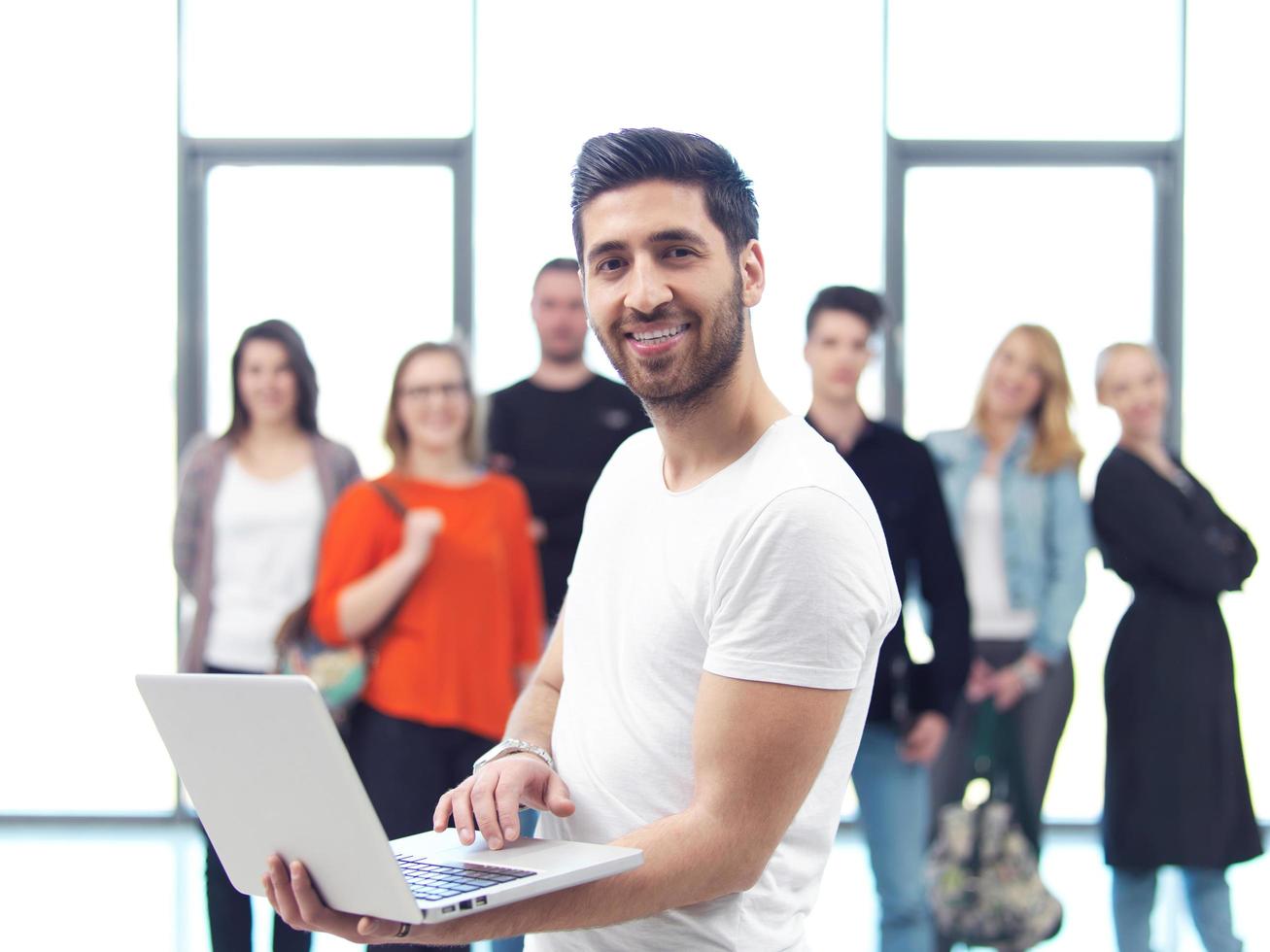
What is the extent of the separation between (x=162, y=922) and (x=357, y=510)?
152 centimetres

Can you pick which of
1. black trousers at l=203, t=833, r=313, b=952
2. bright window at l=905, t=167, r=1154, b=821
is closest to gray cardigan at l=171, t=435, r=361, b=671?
black trousers at l=203, t=833, r=313, b=952

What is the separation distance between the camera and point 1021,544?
10.7 feet

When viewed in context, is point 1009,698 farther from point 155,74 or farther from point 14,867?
point 155,74

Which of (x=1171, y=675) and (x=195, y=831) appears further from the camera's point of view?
(x=195, y=831)

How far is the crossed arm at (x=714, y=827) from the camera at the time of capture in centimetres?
115

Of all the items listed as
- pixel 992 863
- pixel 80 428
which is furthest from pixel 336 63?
pixel 992 863

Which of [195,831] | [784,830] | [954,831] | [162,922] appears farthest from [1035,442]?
[195,831]

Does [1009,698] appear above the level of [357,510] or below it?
below

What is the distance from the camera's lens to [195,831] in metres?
4.84

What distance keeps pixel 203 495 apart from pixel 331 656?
0.56 m

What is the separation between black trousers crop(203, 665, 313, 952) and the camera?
9.48ft

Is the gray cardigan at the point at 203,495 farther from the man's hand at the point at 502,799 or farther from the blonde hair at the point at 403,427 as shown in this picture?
the man's hand at the point at 502,799

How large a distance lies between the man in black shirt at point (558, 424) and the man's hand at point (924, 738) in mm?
808

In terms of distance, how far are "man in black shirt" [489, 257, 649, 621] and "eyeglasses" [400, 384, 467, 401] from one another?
17 centimetres
